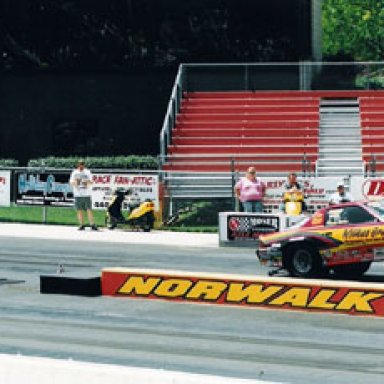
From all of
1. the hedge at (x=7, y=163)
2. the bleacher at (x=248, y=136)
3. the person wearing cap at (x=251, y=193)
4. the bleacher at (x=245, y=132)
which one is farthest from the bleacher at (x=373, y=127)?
the hedge at (x=7, y=163)

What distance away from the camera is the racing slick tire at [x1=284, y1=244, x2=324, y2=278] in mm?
22734

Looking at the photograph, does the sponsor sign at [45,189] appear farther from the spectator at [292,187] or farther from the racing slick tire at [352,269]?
the racing slick tire at [352,269]

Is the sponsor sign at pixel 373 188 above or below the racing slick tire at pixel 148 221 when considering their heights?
above

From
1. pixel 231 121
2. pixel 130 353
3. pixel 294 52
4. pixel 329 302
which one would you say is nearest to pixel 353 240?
pixel 329 302

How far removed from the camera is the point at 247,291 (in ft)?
64.1

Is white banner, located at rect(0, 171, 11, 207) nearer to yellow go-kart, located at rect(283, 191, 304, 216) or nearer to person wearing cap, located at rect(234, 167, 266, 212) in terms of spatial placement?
person wearing cap, located at rect(234, 167, 266, 212)

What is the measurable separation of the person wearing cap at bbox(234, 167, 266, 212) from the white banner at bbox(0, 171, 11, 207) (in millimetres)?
7760

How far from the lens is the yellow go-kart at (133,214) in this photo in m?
32.5

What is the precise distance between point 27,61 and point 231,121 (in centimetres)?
824

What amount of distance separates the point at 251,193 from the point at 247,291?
427 inches

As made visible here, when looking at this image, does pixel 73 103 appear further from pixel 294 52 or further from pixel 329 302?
pixel 329 302

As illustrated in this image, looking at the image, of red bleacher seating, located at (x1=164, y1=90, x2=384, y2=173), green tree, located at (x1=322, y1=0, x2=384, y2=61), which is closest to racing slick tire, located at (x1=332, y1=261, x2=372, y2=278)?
red bleacher seating, located at (x1=164, y1=90, x2=384, y2=173)

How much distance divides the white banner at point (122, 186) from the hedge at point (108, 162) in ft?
18.6

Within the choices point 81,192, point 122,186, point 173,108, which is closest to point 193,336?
point 81,192
